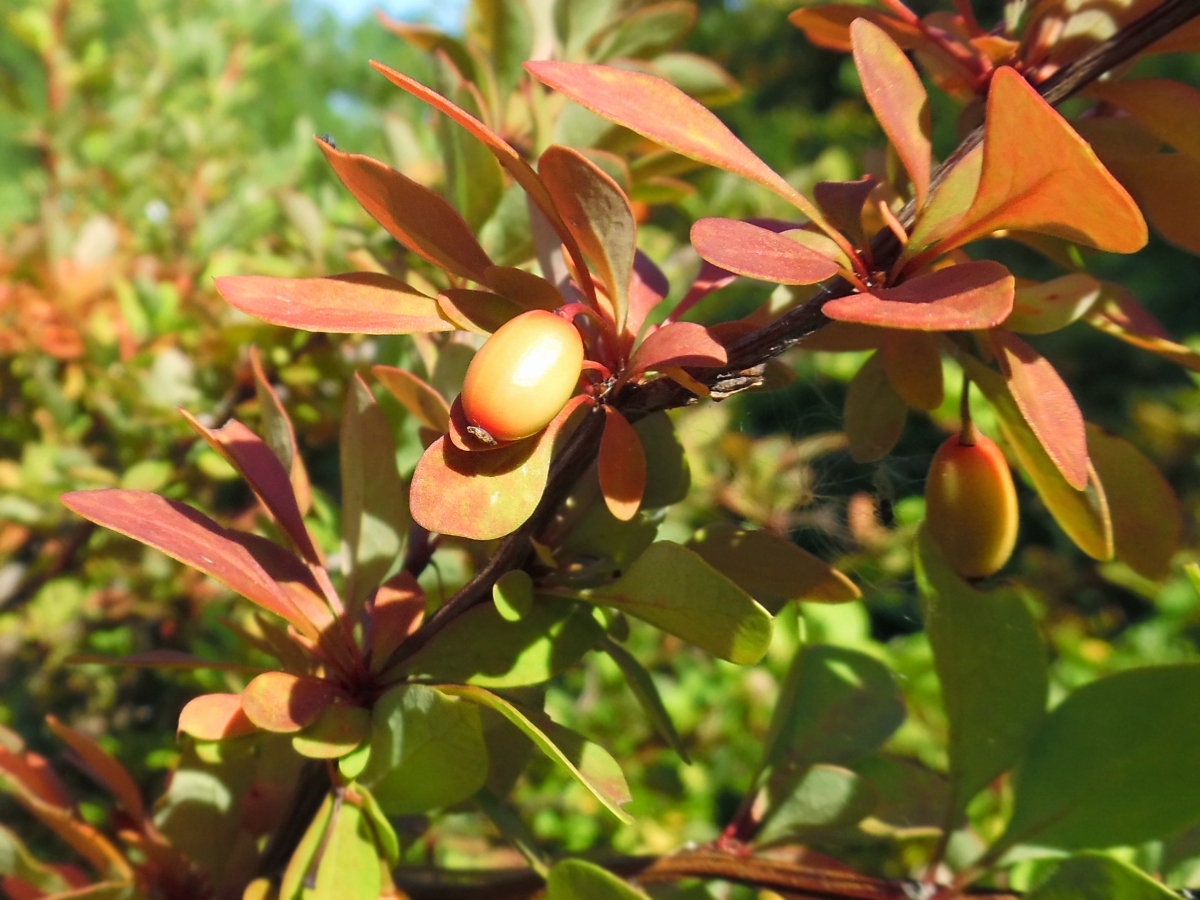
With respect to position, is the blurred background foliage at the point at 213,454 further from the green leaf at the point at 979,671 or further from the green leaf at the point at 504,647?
the green leaf at the point at 504,647

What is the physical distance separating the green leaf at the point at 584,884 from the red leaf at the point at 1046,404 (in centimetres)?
23

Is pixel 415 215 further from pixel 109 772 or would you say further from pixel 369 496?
pixel 109 772

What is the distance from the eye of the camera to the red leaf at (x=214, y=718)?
1.40 feet

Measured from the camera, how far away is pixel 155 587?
1225mm

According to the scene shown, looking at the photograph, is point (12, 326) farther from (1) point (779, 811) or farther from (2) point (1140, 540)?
(2) point (1140, 540)

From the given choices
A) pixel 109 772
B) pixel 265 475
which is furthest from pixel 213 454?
pixel 265 475

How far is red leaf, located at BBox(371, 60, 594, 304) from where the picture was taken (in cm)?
31

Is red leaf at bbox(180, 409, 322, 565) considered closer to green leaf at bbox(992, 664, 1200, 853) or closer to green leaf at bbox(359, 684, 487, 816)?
green leaf at bbox(359, 684, 487, 816)

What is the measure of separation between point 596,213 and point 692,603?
0.52ft

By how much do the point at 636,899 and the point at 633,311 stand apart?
244mm

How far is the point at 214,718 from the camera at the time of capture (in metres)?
0.44

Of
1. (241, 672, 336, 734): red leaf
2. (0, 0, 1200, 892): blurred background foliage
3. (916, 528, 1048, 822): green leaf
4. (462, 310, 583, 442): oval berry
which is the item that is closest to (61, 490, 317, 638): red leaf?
(241, 672, 336, 734): red leaf

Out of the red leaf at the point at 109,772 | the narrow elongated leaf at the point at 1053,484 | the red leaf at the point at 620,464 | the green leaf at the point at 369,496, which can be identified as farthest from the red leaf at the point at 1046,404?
the red leaf at the point at 109,772

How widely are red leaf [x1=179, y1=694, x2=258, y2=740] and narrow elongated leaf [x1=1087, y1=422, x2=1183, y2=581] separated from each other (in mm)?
439
